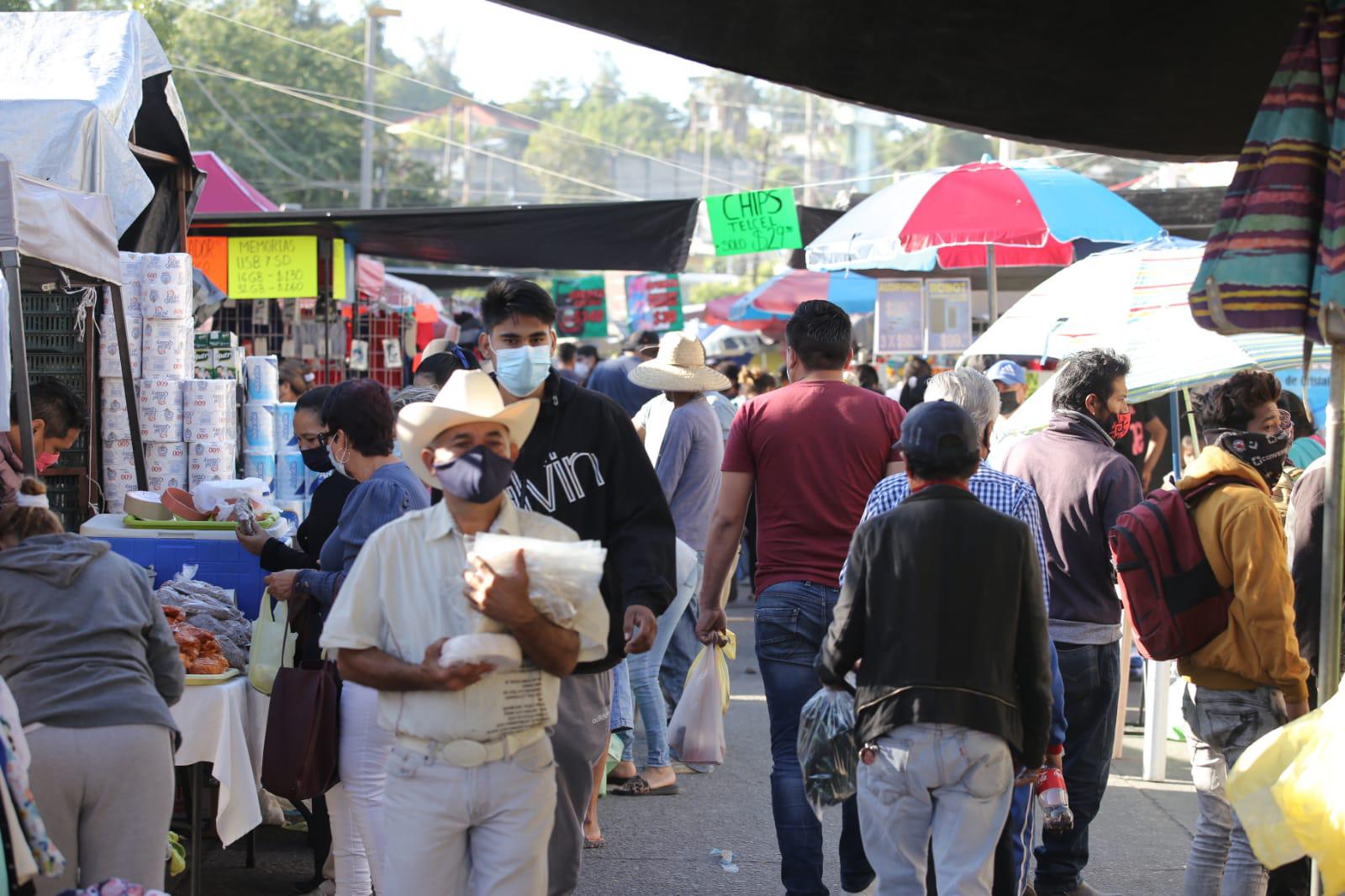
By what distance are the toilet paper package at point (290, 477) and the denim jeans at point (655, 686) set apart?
11.0 feet

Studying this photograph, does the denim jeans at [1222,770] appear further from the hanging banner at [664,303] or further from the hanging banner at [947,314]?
the hanging banner at [664,303]

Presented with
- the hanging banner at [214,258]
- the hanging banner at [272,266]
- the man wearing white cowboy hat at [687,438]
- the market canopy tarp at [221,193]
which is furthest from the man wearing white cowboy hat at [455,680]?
the market canopy tarp at [221,193]

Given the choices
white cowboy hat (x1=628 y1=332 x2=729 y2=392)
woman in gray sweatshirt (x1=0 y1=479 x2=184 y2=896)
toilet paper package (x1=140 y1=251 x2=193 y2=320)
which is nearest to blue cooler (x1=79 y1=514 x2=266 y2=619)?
woman in gray sweatshirt (x1=0 y1=479 x2=184 y2=896)

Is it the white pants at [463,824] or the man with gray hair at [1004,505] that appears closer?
the white pants at [463,824]

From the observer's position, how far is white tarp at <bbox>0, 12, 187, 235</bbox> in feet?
25.0

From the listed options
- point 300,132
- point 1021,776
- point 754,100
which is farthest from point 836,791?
point 754,100

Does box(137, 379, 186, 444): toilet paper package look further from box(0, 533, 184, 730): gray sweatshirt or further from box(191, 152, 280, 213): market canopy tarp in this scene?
box(191, 152, 280, 213): market canopy tarp

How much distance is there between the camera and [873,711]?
3.82 meters

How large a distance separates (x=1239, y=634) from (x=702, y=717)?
2341mm

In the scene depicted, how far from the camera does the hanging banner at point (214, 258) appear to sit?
12461 mm

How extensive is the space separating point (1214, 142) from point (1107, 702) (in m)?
2.24

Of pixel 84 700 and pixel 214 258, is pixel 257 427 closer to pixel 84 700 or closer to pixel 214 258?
pixel 214 258

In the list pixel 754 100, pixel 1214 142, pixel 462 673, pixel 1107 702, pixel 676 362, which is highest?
pixel 754 100

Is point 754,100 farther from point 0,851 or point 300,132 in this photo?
point 0,851
